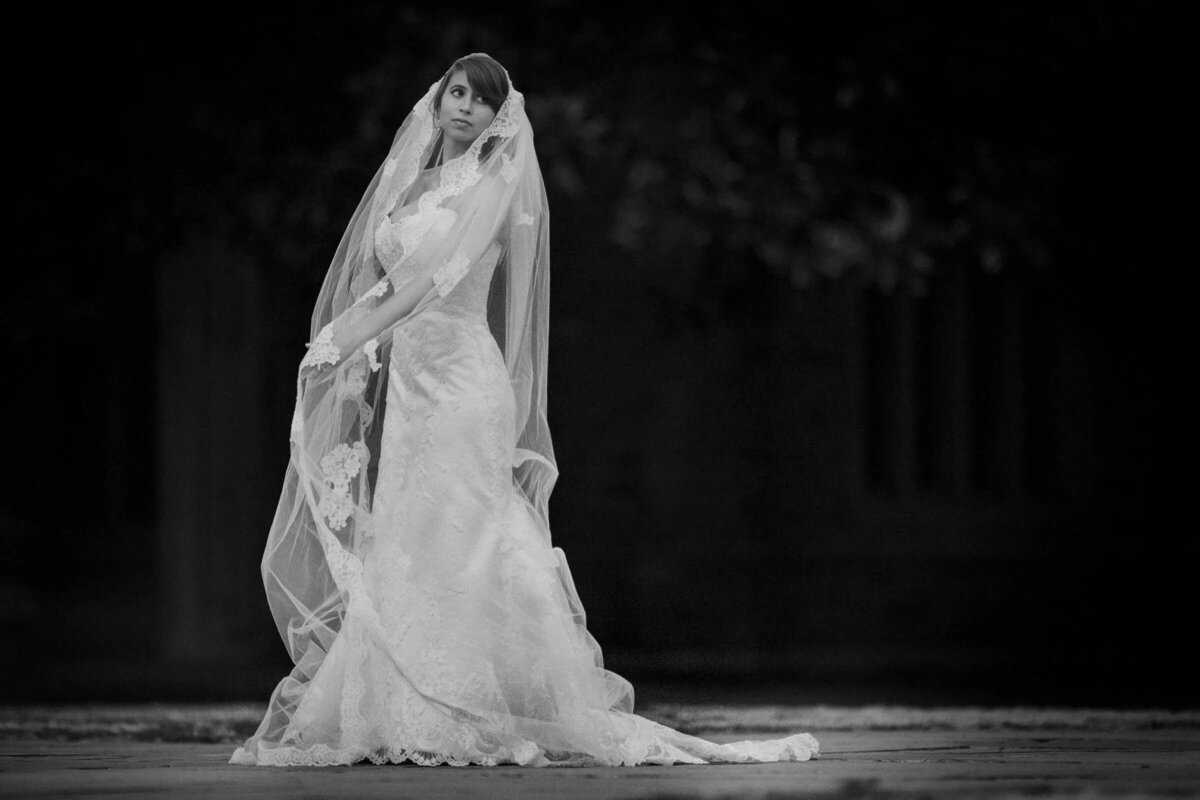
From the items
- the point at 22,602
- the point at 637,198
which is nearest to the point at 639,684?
the point at 637,198

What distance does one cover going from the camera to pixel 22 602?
35.7 feet

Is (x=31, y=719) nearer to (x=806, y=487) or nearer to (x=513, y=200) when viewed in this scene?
(x=513, y=200)

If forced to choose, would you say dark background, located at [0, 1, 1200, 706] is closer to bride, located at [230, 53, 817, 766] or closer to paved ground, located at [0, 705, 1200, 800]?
paved ground, located at [0, 705, 1200, 800]

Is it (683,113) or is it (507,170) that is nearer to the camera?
(507,170)

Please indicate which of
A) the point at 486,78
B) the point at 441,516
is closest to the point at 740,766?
the point at 441,516

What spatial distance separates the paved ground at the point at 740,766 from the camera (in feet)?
12.5

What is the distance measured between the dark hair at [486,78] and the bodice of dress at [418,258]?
0.26 metres

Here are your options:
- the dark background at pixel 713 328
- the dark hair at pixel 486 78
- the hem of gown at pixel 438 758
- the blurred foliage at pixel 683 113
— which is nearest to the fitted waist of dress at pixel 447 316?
the dark hair at pixel 486 78

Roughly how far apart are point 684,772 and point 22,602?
761cm

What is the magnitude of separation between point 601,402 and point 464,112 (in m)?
5.22

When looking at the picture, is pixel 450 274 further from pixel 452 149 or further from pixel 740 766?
pixel 740 766

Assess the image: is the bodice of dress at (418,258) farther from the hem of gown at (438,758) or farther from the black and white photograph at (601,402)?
the hem of gown at (438,758)

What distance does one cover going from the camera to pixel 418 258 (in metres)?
4.22

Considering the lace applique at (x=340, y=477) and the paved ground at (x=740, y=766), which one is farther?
the lace applique at (x=340, y=477)
